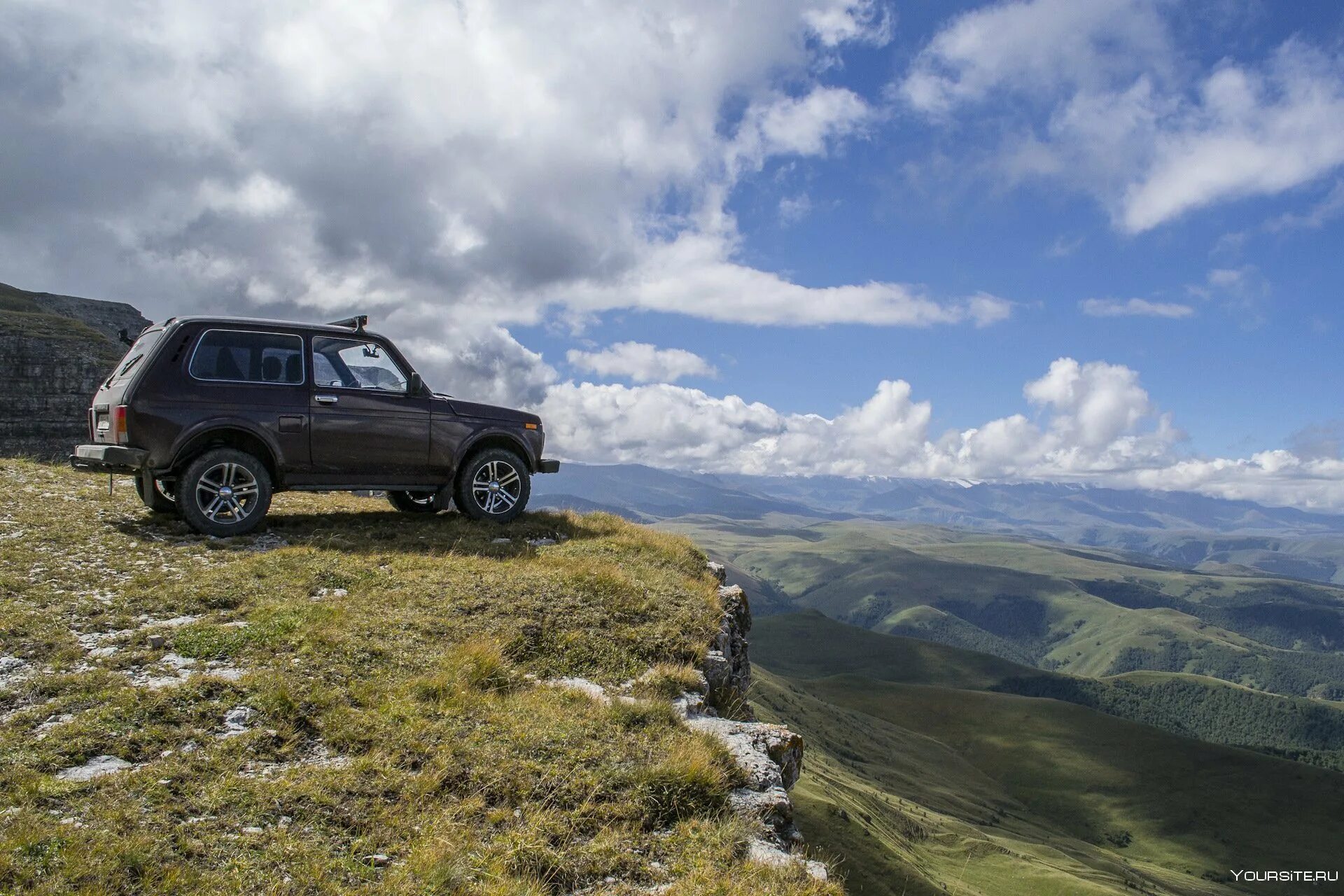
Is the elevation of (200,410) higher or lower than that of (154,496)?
higher

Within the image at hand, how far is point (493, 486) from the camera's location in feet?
47.2

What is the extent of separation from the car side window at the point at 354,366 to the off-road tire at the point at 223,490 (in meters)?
1.85

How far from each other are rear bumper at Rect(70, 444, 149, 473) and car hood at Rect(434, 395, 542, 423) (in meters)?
4.71

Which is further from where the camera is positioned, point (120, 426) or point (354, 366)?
point (354, 366)

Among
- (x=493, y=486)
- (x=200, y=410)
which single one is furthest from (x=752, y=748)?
(x=200, y=410)

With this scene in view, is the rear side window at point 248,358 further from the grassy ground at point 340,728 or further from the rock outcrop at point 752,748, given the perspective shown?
the rock outcrop at point 752,748

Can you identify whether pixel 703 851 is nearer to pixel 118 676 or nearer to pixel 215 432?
pixel 118 676

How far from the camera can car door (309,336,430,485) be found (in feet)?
40.3

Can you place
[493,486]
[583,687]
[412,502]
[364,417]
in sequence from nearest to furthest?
[583,687]
[364,417]
[493,486]
[412,502]

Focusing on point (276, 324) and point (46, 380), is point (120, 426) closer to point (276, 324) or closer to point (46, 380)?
point (276, 324)

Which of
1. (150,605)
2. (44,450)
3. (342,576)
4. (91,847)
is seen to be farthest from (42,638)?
(44,450)

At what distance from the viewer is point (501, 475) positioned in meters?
14.5

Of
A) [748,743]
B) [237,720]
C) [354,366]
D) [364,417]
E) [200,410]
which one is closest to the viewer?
[237,720]

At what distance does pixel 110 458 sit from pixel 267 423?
7.12ft
